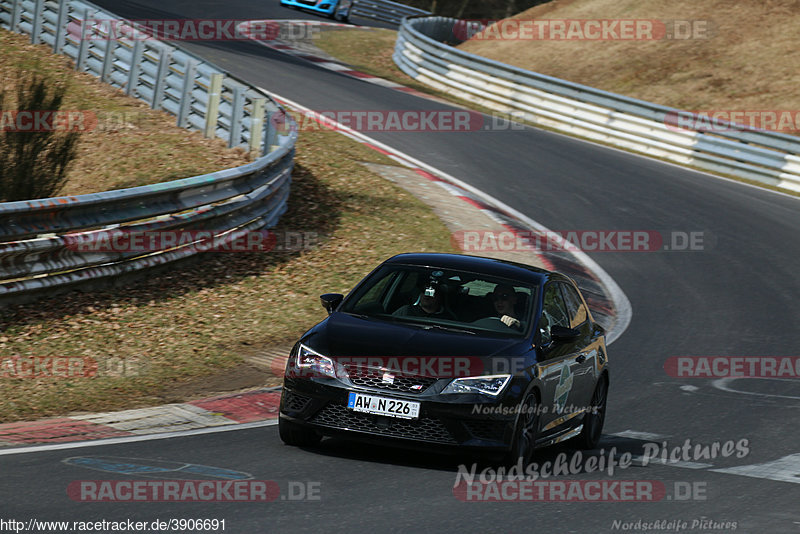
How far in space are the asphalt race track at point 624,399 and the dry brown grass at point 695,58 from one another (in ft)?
27.5

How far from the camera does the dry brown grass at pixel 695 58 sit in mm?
33312

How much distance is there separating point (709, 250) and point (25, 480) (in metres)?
14.1

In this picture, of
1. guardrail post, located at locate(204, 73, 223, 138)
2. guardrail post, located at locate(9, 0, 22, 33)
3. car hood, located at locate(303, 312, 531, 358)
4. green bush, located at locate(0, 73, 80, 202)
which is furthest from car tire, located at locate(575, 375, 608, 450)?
guardrail post, located at locate(9, 0, 22, 33)

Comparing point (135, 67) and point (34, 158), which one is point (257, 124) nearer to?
point (34, 158)

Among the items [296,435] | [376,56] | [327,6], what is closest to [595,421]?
→ [296,435]

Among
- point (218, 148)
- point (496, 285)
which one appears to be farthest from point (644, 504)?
point (218, 148)

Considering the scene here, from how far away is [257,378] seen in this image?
10.5 m

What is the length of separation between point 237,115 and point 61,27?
711 cm

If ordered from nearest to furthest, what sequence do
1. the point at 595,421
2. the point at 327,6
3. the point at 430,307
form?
1. the point at 430,307
2. the point at 595,421
3. the point at 327,6

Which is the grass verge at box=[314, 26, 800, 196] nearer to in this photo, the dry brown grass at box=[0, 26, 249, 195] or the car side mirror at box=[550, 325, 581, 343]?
the dry brown grass at box=[0, 26, 249, 195]

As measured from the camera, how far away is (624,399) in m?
11.1

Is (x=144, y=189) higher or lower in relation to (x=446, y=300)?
lower

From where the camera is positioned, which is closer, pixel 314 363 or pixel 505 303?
pixel 314 363

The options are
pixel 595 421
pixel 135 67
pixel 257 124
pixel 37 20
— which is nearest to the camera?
pixel 595 421
